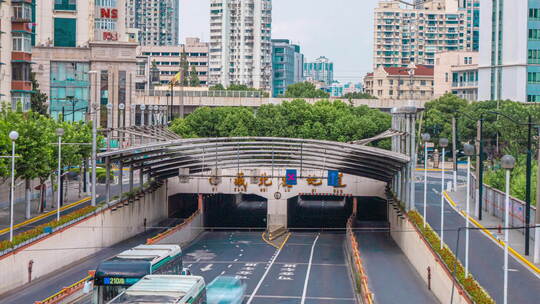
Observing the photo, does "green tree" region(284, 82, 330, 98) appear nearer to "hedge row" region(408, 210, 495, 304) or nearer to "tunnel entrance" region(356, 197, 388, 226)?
"tunnel entrance" region(356, 197, 388, 226)

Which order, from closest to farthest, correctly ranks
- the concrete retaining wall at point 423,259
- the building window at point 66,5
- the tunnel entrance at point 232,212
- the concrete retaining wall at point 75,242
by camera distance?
the concrete retaining wall at point 423,259 → the concrete retaining wall at point 75,242 → the tunnel entrance at point 232,212 → the building window at point 66,5

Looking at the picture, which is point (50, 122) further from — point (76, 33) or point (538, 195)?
point (76, 33)

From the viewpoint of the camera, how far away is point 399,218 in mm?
65812

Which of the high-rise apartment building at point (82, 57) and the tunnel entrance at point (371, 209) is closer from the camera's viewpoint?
the tunnel entrance at point (371, 209)

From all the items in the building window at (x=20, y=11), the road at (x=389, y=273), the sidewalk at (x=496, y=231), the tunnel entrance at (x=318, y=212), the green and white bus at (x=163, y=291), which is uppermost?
the building window at (x=20, y=11)

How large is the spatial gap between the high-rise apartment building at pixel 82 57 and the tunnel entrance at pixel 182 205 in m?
28.2

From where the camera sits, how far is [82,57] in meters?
127

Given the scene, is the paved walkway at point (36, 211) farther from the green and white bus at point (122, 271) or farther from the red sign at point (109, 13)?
the red sign at point (109, 13)

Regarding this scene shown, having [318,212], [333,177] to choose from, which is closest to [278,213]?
[333,177]

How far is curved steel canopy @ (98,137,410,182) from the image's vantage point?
64062 mm

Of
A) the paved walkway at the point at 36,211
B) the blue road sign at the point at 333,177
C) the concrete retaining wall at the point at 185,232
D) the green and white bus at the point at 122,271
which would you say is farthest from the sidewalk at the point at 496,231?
the paved walkway at the point at 36,211

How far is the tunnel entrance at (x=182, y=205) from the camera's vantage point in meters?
89.8

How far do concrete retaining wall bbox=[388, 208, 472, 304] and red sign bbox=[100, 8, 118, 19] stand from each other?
69552 millimetres

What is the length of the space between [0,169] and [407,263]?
2894cm
